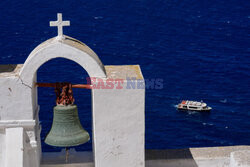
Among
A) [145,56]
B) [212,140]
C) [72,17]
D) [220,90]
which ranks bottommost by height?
[212,140]

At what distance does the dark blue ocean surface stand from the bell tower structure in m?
30.2

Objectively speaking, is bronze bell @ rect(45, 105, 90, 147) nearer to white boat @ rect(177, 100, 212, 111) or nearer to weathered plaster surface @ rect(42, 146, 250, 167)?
weathered plaster surface @ rect(42, 146, 250, 167)

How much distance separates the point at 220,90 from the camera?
53.5m

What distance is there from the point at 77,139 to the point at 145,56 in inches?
1987

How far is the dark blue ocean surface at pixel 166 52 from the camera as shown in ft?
155

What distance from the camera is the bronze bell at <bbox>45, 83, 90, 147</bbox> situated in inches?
477

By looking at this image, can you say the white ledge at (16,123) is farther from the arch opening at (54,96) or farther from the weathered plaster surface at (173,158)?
the arch opening at (54,96)

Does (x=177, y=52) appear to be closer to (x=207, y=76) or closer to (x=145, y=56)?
(x=145, y=56)

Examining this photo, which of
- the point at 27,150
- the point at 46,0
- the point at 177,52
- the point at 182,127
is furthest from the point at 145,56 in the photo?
the point at 27,150

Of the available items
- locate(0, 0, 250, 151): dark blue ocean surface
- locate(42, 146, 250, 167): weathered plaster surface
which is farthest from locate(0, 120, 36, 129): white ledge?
locate(0, 0, 250, 151): dark blue ocean surface

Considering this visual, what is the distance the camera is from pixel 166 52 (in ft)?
207

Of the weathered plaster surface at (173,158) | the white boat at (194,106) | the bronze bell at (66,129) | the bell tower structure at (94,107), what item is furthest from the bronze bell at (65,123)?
the white boat at (194,106)

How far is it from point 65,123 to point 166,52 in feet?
169

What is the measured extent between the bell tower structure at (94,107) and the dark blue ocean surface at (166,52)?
99.2 ft
